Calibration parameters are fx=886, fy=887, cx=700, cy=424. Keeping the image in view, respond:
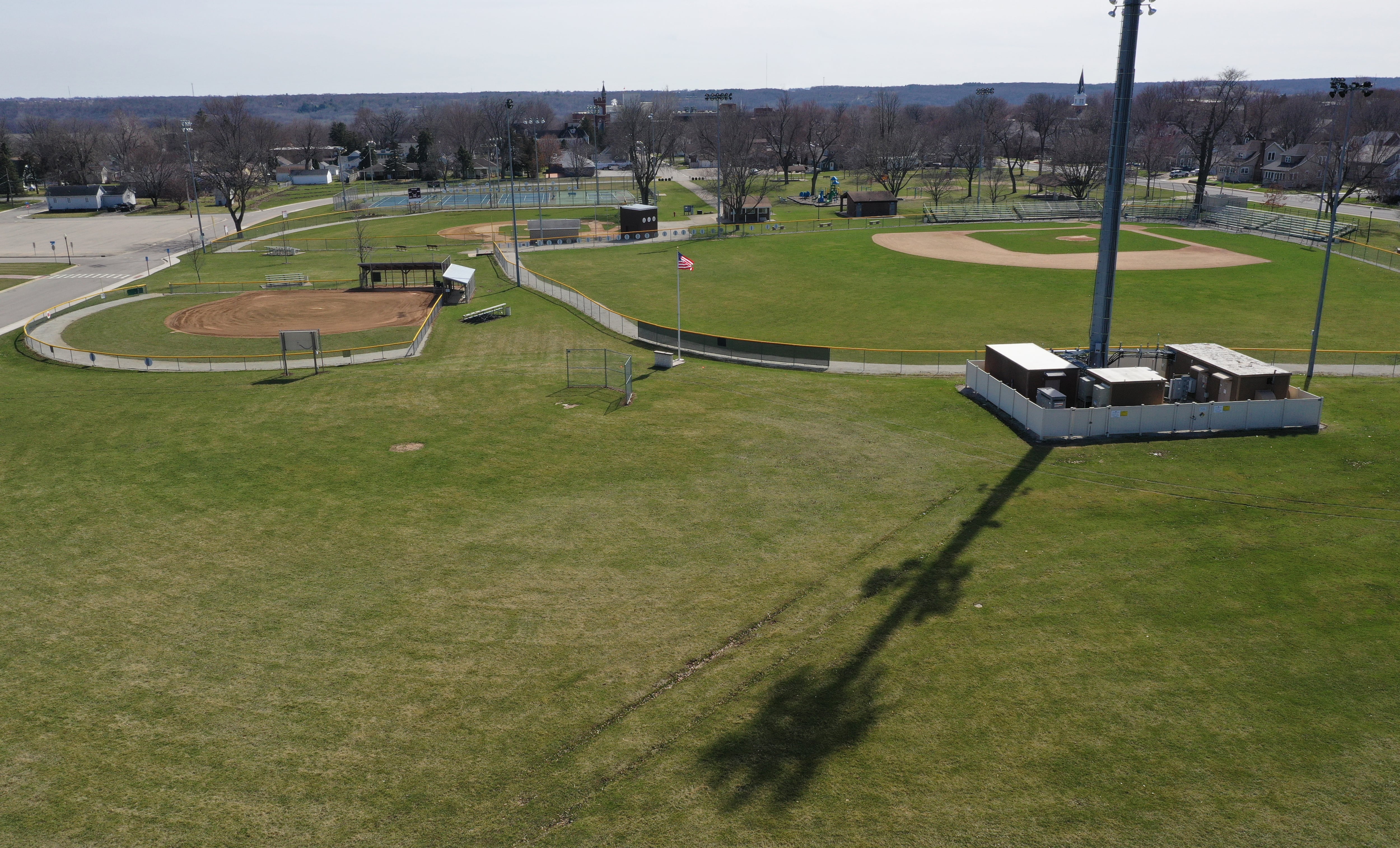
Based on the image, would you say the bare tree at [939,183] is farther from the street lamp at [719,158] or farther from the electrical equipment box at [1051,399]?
the electrical equipment box at [1051,399]

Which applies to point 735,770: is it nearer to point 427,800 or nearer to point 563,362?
point 427,800

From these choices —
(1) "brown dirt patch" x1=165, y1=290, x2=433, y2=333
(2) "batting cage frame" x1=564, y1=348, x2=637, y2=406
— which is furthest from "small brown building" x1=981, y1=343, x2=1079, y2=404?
(1) "brown dirt patch" x1=165, y1=290, x2=433, y2=333

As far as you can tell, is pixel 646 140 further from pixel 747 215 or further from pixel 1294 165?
pixel 1294 165

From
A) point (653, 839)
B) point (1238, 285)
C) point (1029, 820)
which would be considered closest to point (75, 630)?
point (653, 839)

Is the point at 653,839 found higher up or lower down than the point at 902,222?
lower down

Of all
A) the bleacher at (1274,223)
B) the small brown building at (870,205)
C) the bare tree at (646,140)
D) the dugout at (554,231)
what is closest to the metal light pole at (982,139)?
the small brown building at (870,205)

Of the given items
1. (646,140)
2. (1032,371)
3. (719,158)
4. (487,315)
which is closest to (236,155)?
(719,158)

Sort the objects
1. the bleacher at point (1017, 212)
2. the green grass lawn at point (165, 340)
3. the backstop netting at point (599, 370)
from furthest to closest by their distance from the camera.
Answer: the bleacher at point (1017, 212) → the green grass lawn at point (165, 340) → the backstop netting at point (599, 370)

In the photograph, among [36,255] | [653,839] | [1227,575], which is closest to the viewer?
[653,839]
